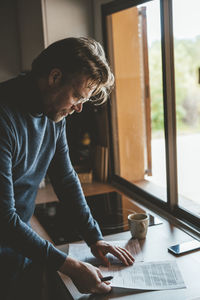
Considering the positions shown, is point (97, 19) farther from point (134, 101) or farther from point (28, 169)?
point (28, 169)

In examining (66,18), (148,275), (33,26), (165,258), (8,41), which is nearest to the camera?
(148,275)

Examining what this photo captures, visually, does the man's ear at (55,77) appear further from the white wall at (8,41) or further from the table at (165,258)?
the white wall at (8,41)

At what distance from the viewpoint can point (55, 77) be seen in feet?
3.45

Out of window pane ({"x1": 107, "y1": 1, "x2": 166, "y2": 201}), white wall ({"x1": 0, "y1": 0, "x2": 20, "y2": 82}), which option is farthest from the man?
white wall ({"x1": 0, "y1": 0, "x2": 20, "y2": 82})

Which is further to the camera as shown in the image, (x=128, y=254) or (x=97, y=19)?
(x=97, y=19)

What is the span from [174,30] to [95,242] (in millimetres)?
968

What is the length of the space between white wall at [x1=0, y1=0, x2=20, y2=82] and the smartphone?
5.98 feet

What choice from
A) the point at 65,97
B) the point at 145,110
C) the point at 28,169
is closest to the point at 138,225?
the point at 28,169

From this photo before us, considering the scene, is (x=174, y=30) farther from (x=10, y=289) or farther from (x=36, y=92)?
(x=10, y=289)

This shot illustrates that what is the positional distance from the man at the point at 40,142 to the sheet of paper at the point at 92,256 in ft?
0.11

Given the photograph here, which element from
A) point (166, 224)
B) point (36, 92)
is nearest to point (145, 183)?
point (166, 224)

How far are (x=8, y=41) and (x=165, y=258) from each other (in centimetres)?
197

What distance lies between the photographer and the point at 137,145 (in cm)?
223

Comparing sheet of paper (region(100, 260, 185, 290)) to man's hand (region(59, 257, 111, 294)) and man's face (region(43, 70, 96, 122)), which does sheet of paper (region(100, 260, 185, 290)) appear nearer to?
man's hand (region(59, 257, 111, 294))
